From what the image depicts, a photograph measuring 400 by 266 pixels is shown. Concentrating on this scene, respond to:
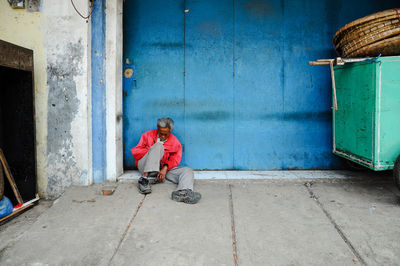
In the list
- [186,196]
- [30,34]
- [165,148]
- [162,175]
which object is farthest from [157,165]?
[30,34]

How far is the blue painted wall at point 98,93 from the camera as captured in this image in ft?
12.7

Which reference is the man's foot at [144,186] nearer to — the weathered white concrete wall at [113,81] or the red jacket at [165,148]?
the red jacket at [165,148]

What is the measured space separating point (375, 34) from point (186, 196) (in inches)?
103

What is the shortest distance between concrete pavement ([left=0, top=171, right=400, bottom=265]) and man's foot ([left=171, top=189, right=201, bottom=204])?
0.06 meters

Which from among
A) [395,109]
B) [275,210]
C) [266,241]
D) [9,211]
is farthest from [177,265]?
[395,109]

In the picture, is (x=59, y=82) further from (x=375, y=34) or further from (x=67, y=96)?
(x=375, y=34)

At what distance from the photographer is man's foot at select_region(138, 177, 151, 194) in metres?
3.68

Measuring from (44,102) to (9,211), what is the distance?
1.34m

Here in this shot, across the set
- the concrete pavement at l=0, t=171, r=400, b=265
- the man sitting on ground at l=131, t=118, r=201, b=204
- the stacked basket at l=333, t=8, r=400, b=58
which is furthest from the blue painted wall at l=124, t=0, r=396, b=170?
the stacked basket at l=333, t=8, r=400, b=58

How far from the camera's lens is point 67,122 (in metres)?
3.85

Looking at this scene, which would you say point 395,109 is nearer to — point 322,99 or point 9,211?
point 322,99

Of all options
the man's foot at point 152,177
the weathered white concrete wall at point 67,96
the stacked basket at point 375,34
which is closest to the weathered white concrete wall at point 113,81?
the weathered white concrete wall at point 67,96

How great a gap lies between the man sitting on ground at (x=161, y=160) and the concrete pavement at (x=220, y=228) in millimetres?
155

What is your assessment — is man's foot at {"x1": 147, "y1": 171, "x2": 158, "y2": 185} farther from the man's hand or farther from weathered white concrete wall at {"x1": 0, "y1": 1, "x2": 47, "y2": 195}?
weathered white concrete wall at {"x1": 0, "y1": 1, "x2": 47, "y2": 195}
